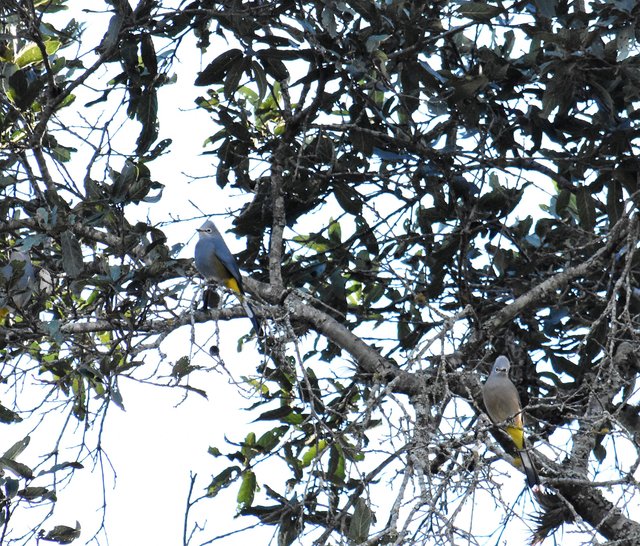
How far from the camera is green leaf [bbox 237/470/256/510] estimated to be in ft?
17.4

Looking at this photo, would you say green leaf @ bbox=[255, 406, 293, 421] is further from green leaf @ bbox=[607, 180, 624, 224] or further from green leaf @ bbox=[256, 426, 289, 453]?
green leaf @ bbox=[607, 180, 624, 224]

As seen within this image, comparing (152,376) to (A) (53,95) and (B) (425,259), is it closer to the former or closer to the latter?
(A) (53,95)

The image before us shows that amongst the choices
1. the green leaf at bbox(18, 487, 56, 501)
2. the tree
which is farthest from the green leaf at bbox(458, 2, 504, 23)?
the green leaf at bbox(18, 487, 56, 501)

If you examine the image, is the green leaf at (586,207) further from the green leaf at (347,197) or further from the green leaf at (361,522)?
the green leaf at (361,522)

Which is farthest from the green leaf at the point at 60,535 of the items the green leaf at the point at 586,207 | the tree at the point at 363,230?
the green leaf at the point at 586,207

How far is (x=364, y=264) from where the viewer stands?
5801 millimetres

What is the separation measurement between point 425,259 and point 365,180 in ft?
1.81

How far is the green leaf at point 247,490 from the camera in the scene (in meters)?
Result: 5.29

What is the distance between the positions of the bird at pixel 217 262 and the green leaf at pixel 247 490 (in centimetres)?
77

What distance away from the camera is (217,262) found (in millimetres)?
6008

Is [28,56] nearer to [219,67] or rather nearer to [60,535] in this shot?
[219,67]

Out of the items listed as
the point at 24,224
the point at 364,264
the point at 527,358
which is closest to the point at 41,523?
the point at 24,224

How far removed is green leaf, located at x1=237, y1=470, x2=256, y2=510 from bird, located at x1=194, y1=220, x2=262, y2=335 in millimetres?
774

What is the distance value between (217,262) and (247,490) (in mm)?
1395
